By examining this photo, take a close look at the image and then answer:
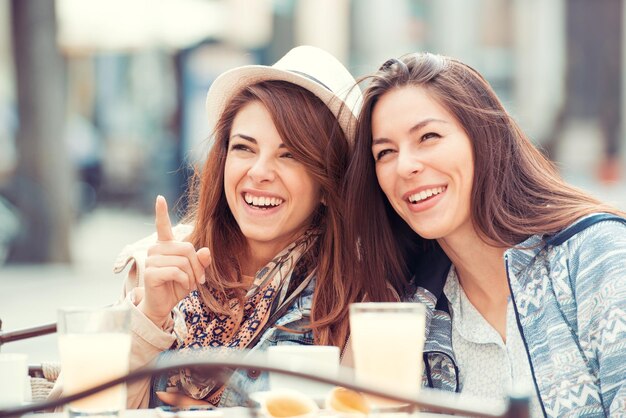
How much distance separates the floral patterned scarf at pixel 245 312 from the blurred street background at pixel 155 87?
4.07m

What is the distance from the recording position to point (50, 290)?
9.59m

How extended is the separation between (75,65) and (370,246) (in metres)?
23.2

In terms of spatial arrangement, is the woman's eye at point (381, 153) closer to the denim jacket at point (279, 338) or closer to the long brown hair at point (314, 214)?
the long brown hair at point (314, 214)

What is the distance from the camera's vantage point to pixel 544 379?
2561 millimetres

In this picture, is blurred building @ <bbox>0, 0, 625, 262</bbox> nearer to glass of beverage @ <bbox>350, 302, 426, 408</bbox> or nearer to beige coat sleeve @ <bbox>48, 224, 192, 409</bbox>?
beige coat sleeve @ <bbox>48, 224, 192, 409</bbox>

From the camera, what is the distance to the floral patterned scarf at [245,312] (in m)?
3.08

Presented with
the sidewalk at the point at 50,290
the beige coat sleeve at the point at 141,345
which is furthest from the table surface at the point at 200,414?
the sidewalk at the point at 50,290

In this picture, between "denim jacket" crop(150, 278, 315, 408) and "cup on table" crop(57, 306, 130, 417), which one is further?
"denim jacket" crop(150, 278, 315, 408)

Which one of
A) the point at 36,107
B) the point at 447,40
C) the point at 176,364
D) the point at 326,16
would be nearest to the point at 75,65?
the point at 326,16

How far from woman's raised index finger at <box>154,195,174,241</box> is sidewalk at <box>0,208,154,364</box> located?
12.6ft

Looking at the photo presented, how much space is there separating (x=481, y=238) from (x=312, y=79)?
2.50ft

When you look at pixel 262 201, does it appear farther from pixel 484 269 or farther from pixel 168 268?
pixel 484 269

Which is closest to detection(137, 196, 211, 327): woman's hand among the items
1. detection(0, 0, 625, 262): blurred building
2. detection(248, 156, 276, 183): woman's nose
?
detection(248, 156, 276, 183): woman's nose

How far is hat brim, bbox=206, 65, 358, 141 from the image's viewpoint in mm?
3223
